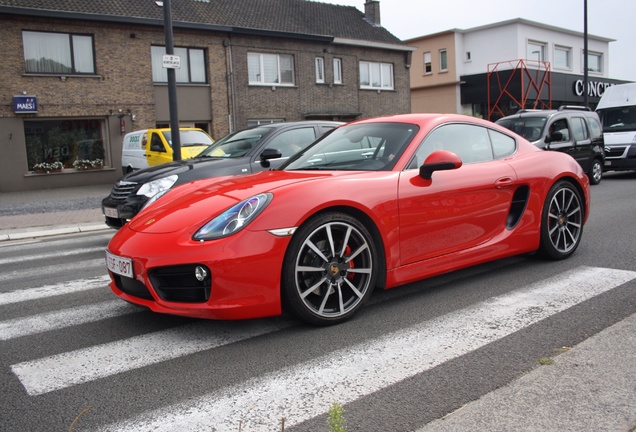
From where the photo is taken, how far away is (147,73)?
→ 922 inches

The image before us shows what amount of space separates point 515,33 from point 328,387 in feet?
125

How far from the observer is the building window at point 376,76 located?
102ft

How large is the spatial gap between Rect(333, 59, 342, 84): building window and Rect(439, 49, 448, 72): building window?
12.9m

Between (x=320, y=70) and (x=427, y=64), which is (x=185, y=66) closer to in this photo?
(x=320, y=70)

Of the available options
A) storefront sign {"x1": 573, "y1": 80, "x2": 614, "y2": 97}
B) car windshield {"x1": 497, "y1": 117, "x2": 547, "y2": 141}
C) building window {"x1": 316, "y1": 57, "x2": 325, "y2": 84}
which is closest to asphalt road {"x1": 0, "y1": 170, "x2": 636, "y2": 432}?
car windshield {"x1": 497, "y1": 117, "x2": 547, "y2": 141}

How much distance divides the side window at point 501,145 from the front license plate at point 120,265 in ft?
10.8

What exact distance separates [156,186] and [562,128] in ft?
32.6

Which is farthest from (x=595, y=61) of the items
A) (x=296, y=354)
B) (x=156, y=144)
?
(x=296, y=354)

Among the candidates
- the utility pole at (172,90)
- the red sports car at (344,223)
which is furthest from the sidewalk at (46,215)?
the red sports car at (344,223)

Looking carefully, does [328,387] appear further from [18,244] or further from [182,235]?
[18,244]

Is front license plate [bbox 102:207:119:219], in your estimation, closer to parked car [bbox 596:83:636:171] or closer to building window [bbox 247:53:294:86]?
parked car [bbox 596:83:636:171]

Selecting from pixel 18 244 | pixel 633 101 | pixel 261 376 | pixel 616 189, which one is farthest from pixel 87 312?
pixel 633 101

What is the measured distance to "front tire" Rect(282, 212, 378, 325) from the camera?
12.7 ft

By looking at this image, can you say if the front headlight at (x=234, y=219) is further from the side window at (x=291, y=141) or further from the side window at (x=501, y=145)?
the side window at (x=291, y=141)
